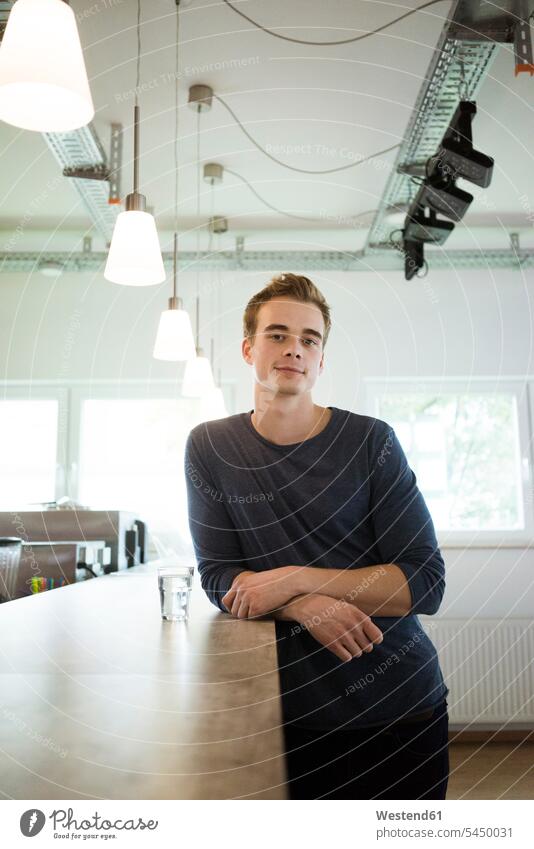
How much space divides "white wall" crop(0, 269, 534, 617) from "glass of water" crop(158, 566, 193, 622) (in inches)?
119

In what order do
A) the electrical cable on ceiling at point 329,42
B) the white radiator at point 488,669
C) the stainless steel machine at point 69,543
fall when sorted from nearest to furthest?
the stainless steel machine at point 69,543 → the electrical cable on ceiling at point 329,42 → the white radiator at point 488,669

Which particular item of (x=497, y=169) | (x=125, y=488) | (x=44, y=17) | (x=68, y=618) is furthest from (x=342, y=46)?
(x=125, y=488)

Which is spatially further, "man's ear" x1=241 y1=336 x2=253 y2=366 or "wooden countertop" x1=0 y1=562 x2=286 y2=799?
"man's ear" x1=241 y1=336 x2=253 y2=366

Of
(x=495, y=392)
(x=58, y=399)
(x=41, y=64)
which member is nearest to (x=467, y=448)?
(x=495, y=392)

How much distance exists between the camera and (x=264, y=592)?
93cm

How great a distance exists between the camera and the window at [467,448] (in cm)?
397

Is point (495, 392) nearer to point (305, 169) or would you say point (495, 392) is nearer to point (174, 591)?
point (305, 169)

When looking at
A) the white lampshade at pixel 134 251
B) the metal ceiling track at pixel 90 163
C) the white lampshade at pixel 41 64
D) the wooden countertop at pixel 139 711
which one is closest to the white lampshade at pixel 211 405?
the metal ceiling track at pixel 90 163

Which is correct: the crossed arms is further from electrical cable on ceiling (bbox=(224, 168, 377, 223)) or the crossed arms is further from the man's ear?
electrical cable on ceiling (bbox=(224, 168, 377, 223))

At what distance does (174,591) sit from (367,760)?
0.39 metres

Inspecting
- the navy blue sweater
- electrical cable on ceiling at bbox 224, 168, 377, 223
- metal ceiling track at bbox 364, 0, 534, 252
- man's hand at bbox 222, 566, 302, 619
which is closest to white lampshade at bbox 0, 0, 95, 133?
the navy blue sweater

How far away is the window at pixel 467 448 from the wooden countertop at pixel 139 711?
10.6 feet

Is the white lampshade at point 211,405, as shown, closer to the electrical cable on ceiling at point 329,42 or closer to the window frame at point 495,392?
the window frame at point 495,392

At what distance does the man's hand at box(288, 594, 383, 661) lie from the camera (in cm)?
90
